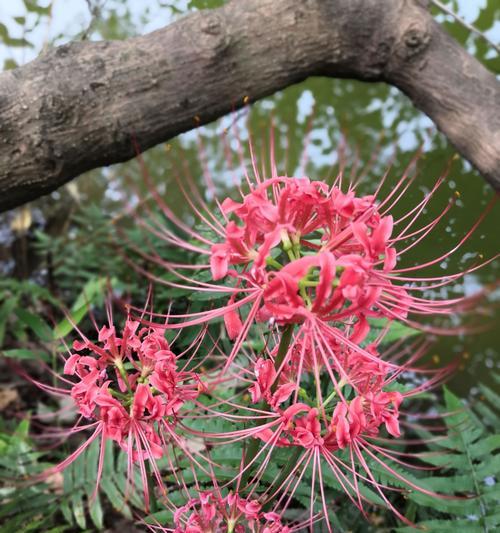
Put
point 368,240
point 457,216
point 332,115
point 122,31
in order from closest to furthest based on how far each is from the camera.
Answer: point 368,240, point 457,216, point 122,31, point 332,115

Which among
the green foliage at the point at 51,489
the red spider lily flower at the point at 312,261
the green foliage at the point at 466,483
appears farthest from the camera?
the green foliage at the point at 51,489

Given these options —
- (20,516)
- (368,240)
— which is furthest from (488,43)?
A: (20,516)

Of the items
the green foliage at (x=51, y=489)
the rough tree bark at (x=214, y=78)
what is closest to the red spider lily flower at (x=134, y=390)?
the green foliage at (x=51, y=489)

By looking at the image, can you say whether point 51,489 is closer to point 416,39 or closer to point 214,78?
point 214,78

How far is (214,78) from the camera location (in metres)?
1.37

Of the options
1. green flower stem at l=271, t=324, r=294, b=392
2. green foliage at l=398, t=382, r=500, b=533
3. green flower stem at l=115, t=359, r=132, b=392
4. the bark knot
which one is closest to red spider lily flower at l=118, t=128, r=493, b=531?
green flower stem at l=271, t=324, r=294, b=392

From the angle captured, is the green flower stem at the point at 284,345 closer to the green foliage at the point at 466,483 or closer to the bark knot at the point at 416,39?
the green foliage at the point at 466,483

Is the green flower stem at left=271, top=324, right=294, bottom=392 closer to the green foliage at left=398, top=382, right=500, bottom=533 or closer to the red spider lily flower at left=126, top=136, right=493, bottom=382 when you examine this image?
the red spider lily flower at left=126, top=136, right=493, bottom=382

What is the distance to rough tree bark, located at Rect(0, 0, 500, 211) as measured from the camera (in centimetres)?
123

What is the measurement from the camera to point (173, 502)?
3.09 feet

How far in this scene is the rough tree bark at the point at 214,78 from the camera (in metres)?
1.23

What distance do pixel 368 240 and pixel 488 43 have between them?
4.42ft

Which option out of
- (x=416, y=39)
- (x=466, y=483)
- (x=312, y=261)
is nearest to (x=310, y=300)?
(x=312, y=261)

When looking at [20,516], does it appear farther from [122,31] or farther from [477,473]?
[122,31]
